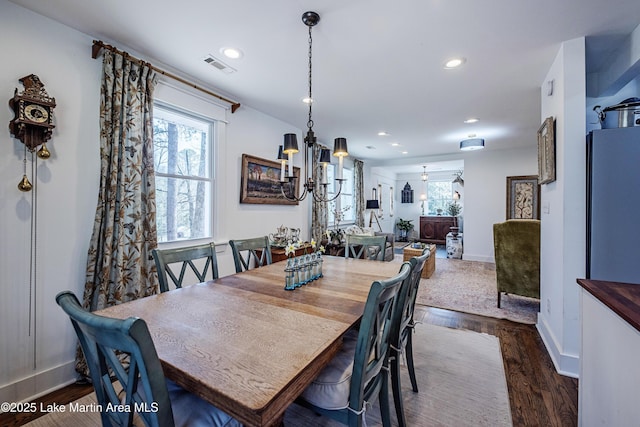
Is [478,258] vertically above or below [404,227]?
below

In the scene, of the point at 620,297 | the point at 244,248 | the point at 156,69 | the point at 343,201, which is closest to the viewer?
the point at 620,297

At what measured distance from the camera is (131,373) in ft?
2.39

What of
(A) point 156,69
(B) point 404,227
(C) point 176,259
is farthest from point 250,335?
(B) point 404,227

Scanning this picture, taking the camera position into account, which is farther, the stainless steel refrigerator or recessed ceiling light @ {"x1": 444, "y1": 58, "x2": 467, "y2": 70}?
recessed ceiling light @ {"x1": 444, "y1": 58, "x2": 467, "y2": 70}

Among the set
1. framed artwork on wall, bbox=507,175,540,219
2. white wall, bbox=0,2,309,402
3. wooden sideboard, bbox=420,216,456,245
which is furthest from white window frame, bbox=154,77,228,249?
wooden sideboard, bbox=420,216,456,245

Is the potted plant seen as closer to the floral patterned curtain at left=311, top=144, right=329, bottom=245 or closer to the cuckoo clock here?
the floral patterned curtain at left=311, top=144, right=329, bottom=245

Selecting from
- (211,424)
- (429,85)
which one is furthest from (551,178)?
(211,424)

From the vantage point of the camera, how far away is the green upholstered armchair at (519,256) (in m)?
3.08

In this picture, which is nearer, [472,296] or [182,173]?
[182,173]

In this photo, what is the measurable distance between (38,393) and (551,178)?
420 cm

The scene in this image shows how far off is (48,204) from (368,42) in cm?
264

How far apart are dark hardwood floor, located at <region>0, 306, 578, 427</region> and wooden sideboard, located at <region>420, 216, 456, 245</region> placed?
6395 mm

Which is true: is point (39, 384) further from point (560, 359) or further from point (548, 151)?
Result: point (548, 151)

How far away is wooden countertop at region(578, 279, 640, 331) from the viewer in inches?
33.7
